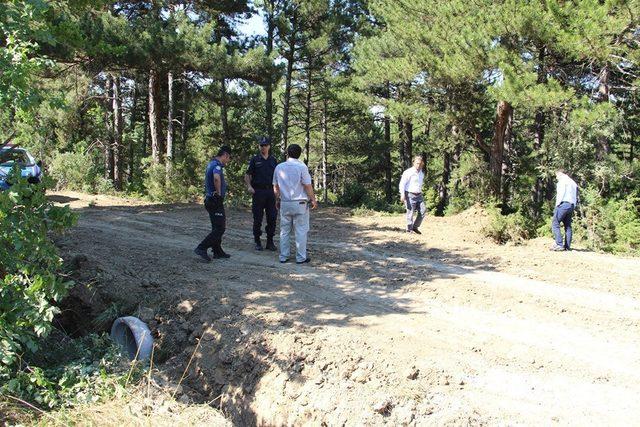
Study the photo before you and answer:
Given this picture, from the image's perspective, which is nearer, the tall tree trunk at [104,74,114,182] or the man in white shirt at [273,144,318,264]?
the man in white shirt at [273,144,318,264]

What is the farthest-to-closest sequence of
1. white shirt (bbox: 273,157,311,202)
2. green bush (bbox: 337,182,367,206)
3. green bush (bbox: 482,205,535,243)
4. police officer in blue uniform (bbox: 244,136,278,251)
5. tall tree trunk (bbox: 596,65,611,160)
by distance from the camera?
green bush (bbox: 337,182,367,206)
tall tree trunk (bbox: 596,65,611,160)
green bush (bbox: 482,205,535,243)
police officer in blue uniform (bbox: 244,136,278,251)
white shirt (bbox: 273,157,311,202)

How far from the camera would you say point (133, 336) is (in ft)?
18.4

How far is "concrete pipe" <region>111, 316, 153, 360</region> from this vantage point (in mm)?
5402

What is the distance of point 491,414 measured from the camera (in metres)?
4.08

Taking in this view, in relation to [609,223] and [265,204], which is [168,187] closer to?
[265,204]

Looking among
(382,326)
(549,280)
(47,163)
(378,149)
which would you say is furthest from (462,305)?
(378,149)

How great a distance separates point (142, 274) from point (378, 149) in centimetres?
2467

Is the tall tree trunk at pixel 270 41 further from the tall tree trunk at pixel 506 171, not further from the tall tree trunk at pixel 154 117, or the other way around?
the tall tree trunk at pixel 506 171

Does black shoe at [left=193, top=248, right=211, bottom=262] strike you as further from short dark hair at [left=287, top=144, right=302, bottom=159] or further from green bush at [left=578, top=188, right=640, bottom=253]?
green bush at [left=578, top=188, right=640, bottom=253]

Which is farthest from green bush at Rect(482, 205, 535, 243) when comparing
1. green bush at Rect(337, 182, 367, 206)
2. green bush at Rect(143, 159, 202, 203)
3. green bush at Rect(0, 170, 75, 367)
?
green bush at Rect(337, 182, 367, 206)

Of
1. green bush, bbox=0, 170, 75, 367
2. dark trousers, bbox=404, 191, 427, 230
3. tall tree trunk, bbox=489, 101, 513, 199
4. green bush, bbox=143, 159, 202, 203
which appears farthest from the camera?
green bush, bbox=143, 159, 202, 203

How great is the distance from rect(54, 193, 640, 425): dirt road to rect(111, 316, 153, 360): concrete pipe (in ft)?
0.96

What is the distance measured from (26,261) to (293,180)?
4193 millimetres

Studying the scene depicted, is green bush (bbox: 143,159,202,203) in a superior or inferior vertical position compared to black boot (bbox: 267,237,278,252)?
superior
